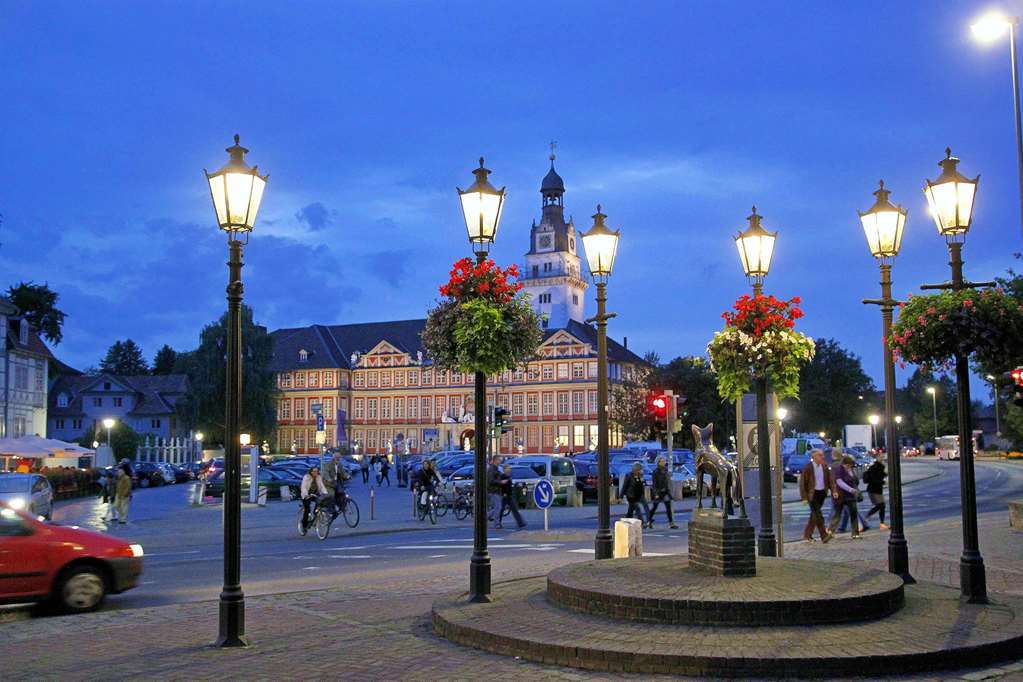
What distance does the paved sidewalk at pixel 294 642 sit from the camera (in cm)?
848

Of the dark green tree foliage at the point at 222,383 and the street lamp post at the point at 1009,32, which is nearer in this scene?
the street lamp post at the point at 1009,32

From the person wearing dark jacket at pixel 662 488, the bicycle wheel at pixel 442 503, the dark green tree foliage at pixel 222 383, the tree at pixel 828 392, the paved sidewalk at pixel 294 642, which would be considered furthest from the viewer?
the tree at pixel 828 392

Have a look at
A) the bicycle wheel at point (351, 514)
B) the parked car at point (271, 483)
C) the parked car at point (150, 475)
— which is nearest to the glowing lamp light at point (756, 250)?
the bicycle wheel at point (351, 514)

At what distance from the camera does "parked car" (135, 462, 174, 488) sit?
61.3 meters

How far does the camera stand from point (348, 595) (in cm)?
1309

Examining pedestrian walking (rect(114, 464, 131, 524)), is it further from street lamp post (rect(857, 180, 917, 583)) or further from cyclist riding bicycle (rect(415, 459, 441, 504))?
street lamp post (rect(857, 180, 917, 583))

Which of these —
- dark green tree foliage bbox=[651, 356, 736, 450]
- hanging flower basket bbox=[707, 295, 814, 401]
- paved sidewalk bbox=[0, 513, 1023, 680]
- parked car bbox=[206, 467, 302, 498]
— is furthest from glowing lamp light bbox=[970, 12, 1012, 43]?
dark green tree foliage bbox=[651, 356, 736, 450]

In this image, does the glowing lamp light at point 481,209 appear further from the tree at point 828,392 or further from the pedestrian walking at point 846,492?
the tree at point 828,392

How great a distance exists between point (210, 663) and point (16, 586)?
4.61 meters

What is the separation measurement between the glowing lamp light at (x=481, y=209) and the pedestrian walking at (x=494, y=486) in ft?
48.4

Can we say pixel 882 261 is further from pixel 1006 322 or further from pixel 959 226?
pixel 1006 322

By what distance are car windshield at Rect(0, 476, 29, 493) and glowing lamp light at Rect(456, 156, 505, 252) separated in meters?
20.2

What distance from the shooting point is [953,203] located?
11.6 m

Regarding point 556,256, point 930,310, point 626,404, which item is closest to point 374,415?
point 556,256
